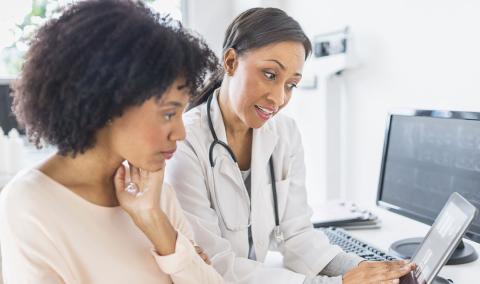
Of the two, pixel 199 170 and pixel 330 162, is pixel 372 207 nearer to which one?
pixel 330 162

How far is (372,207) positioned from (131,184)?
1.10 metres

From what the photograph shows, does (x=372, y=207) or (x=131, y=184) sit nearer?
(x=131, y=184)

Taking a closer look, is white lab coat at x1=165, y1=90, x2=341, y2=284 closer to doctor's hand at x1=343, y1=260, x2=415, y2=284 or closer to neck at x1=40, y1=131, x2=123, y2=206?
doctor's hand at x1=343, y1=260, x2=415, y2=284

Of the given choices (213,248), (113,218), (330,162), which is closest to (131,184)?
(113,218)

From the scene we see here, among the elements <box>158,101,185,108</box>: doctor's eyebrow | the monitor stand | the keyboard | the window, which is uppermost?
the window

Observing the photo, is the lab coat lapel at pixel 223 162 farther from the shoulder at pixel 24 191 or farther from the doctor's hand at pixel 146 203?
the shoulder at pixel 24 191

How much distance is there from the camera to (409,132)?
4.48 feet

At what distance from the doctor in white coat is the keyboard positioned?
2.6 inches

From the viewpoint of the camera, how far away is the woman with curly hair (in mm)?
780

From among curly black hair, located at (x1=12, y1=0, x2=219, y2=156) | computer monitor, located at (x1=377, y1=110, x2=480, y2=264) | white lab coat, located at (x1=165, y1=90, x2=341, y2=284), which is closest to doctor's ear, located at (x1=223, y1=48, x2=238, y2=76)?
white lab coat, located at (x1=165, y1=90, x2=341, y2=284)

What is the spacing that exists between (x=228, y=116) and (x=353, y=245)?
1.68 feet

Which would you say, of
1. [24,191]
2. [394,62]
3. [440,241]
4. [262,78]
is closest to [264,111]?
[262,78]

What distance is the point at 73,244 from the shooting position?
0.85m

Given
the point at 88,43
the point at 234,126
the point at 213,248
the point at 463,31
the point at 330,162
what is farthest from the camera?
the point at 330,162
